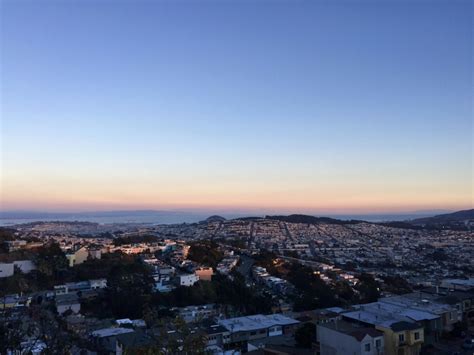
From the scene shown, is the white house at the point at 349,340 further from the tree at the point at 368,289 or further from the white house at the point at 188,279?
the white house at the point at 188,279

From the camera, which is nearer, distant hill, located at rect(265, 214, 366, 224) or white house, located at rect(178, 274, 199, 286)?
white house, located at rect(178, 274, 199, 286)

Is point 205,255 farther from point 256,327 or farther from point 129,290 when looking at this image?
point 256,327

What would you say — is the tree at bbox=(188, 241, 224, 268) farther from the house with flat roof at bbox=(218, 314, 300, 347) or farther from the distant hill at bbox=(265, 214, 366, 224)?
the distant hill at bbox=(265, 214, 366, 224)

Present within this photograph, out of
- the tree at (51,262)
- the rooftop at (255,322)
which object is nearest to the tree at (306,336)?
the rooftop at (255,322)

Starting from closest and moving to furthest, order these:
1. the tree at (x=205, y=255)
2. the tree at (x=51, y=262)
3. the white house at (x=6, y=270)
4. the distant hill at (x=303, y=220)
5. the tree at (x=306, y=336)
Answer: the tree at (x=306, y=336) → the white house at (x=6, y=270) → the tree at (x=51, y=262) → the tree at (x=205, y=255) → the distant hill at (x=303, y=220)

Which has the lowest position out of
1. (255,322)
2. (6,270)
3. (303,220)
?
(255,322)

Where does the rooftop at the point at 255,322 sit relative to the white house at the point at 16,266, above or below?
below

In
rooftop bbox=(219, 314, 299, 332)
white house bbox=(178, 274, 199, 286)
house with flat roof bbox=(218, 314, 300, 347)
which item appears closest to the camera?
house with flat roof bbox=(218, 314, 300, 347)

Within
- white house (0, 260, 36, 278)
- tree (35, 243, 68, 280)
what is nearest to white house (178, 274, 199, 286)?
tree (35, 243, 68, 280)

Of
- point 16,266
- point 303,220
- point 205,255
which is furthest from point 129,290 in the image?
point 303,220

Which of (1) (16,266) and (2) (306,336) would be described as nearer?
(2) (306,336)

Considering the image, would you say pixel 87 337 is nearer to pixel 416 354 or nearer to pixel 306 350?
pixel 306 350
